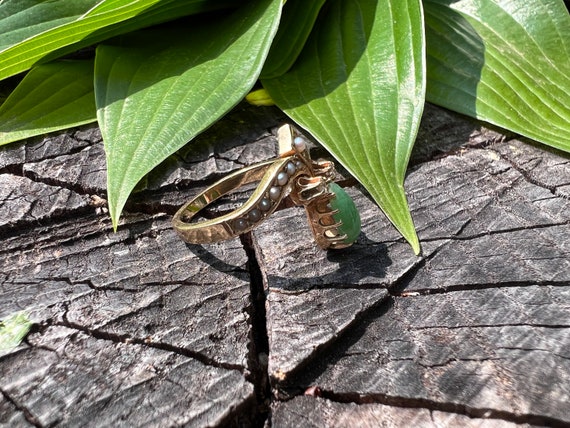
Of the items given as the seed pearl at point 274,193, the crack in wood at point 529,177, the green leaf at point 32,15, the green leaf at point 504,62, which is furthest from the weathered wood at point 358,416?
the green leaf at point 32,15

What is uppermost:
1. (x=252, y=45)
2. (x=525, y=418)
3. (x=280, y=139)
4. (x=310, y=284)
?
(x=252, y=45)

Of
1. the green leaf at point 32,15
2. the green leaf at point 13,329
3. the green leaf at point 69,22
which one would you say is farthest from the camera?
the green leaf at point 32,15

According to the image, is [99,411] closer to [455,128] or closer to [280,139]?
[280,139]

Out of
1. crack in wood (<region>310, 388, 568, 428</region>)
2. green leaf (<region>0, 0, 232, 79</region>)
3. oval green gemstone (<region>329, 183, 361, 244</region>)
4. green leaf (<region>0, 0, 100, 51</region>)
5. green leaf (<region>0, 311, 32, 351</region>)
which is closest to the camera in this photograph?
crack in wood (<region>310, 388, 568, 428</region>)

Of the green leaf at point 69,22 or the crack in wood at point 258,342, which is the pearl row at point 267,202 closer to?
the crack in wood at point 258,342

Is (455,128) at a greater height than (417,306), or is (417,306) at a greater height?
(455,128)

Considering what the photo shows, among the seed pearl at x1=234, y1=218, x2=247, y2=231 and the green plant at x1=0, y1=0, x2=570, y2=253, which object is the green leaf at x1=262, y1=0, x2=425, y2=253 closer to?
the green plant at x1=0, y1=0, x2=570, y2=253

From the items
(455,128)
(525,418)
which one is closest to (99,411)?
(525,418)

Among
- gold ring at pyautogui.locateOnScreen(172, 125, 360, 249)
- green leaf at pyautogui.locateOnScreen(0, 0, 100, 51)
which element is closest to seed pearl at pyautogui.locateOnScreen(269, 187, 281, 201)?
gold ring at pyautogui.locateOnScreen(172, 125, 360, 249)
